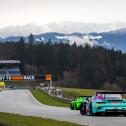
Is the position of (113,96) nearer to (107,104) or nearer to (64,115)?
(107,104)

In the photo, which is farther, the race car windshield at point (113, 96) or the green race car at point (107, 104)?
the race car windshield at point (113, 96)

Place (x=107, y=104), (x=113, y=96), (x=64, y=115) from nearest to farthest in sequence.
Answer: (x=107, y=104)
(x=113, y=96)
(x=64, y=115)

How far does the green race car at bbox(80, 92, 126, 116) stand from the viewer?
23.2m

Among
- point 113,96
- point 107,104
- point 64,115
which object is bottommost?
point 64,115

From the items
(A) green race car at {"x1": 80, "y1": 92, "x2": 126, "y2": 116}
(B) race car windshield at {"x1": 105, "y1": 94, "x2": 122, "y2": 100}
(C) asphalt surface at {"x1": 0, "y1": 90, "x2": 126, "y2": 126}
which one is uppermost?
(B) race car windshield at {"x1": 105, "y1": 94, "x2": 122, "y2": 100}

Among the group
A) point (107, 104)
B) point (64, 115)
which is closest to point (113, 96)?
point (107, 104)

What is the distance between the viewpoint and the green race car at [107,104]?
2322 cm

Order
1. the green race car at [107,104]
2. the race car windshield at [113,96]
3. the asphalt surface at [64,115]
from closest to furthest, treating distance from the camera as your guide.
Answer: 1. the asphalt surface at [64,115]
2. the green race car at [107,104]
3. the race car windshield at [113,96]

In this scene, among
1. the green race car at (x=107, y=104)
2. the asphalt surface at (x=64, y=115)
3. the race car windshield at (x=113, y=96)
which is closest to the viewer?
the asphalt surface at (x=64, y=115)

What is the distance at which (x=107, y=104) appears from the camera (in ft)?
76.9

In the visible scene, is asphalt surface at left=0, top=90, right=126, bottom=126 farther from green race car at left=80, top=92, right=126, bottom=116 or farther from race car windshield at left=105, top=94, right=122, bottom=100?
race car windshield at left=105, top=94, right=122, bottom=100

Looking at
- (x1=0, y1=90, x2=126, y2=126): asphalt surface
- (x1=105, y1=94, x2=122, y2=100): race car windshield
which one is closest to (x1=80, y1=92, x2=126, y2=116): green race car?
(x1=105, y1=94, x2=122, y2=100): race car windshield

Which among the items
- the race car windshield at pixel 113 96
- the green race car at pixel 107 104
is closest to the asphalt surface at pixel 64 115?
the green race car at pixel 107 104

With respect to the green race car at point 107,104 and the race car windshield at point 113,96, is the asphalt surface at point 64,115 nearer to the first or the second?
the green race car at point 107,104
